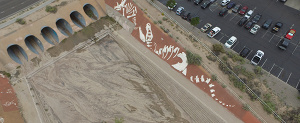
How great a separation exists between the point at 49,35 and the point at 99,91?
16.3 meters

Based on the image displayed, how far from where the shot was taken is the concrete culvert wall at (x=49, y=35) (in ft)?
117

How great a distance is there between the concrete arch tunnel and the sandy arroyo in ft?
15.7

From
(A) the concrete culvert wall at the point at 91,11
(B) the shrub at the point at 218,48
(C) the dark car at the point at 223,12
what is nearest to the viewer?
(B) the shrub at the point at 218,48

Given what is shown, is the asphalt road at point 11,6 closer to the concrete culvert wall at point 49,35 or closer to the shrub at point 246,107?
the concrete culvert wall at point 49,35

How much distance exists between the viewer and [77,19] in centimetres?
3881

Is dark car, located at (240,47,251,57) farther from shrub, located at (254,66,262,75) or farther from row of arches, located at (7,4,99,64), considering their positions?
row of arches, located at (7,4,99,64)

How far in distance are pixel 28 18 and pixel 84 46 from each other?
39.6 ft

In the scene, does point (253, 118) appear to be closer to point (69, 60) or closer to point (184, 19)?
point (184, 19)

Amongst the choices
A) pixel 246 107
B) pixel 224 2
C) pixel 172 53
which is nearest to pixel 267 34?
pixel 224 2

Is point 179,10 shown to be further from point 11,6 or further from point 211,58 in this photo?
point 11,6

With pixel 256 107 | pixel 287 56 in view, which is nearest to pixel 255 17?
pixel 287 56

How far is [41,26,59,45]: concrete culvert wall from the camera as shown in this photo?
117ft

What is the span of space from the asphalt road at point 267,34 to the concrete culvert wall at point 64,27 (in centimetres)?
2173

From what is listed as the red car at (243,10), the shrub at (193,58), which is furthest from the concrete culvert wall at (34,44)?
the red car at (243,10)
